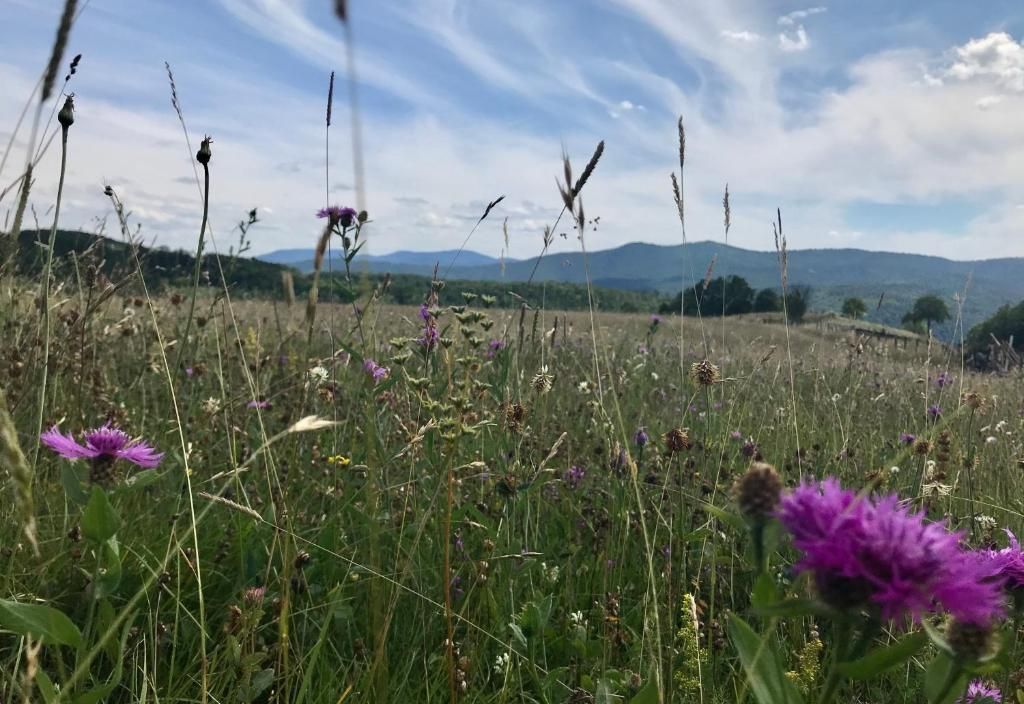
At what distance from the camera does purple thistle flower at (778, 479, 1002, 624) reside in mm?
627

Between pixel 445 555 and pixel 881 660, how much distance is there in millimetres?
742

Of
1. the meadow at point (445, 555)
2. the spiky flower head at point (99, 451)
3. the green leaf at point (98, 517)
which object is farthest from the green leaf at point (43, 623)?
the spiky flower head at point (99, 451)

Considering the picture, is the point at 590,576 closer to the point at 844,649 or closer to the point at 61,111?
the point at 844,649

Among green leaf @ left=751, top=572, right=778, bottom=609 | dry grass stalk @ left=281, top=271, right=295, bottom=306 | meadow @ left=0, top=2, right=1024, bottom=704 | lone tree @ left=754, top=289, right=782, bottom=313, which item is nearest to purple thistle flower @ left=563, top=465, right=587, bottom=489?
meadow @ left=0, top=2, right=1024, bottom=704

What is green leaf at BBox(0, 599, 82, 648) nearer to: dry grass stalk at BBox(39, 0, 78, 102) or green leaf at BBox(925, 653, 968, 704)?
dry grass stalk at BBox(39, 0, 78, 102)

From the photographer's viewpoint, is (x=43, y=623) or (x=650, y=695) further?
(x=650, y=695)

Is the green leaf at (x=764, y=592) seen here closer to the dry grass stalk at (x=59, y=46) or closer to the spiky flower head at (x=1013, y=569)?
the spiky flower head at (x=1013, y=569)

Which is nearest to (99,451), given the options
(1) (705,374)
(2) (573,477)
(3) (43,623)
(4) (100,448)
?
(4) (100,448)

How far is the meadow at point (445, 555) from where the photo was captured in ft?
2.34

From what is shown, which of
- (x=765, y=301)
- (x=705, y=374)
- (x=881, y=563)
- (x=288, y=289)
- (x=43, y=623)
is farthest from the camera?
(x=765, y=301)

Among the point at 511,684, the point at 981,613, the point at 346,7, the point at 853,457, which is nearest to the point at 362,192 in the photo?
the point at 346,7

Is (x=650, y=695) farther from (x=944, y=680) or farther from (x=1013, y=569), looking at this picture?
(x=1013, y=569)

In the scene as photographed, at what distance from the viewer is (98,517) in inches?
41.4

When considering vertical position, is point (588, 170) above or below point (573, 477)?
above
